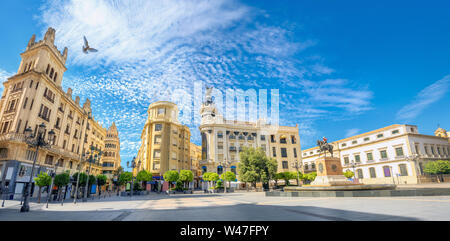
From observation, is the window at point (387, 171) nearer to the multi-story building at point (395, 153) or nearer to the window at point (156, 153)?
the multi-story building at point (395, 153)

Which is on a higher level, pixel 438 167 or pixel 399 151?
pixel 399 151

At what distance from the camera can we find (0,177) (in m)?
23.2

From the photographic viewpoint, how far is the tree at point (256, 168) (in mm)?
34938

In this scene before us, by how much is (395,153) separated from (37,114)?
61.0m

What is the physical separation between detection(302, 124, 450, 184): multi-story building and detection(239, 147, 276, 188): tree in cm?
1426

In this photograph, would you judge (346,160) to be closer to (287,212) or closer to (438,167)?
(438,167)

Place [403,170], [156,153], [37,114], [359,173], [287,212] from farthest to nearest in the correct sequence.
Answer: [359,173]
[156,153]
[403,170]
[37,114]
[287,212]

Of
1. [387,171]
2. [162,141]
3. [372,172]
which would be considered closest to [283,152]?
[372,172]

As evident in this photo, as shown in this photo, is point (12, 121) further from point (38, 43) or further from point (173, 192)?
point (173, 192)

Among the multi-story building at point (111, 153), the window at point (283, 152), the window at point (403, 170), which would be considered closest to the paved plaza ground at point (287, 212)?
the window at point (403, 170)

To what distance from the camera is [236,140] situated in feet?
167

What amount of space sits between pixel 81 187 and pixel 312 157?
58.3 metres

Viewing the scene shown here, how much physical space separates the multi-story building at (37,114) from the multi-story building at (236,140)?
25197 mm
